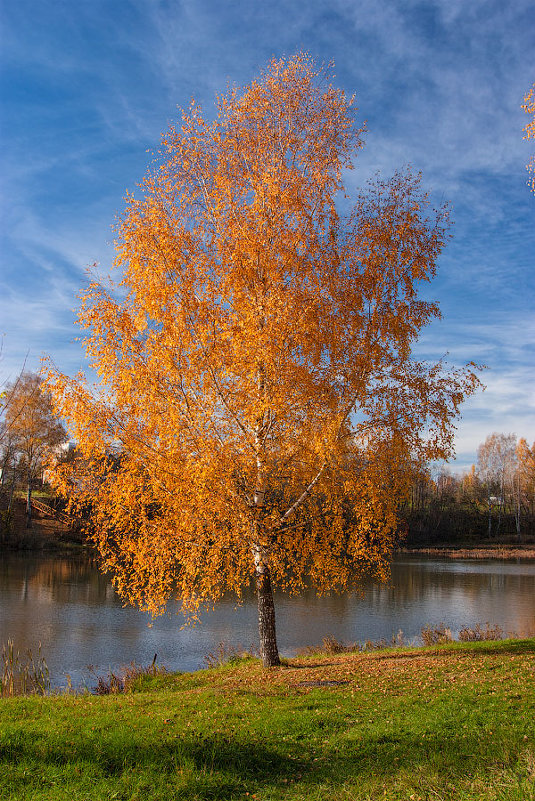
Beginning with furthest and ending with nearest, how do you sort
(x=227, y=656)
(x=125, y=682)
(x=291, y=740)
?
(x=227, y=656) < (x=125, y=682) < (x=291, y=740)

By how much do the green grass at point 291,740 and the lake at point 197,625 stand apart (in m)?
5.85

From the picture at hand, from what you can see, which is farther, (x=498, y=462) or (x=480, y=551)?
(x=498, y=462)

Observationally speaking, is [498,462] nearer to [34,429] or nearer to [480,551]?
[480,551]

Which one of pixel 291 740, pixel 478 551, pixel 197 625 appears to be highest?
pixel 291 740

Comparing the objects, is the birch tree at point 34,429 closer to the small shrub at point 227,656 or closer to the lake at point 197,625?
the lake at point 197,625

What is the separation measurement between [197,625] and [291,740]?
44.6ft

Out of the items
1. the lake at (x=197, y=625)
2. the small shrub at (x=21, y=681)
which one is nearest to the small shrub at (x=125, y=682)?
the lake at (x=197, y=625)

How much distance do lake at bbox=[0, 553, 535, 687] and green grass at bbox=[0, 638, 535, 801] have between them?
230 inches

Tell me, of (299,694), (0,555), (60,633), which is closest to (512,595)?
(60,633)

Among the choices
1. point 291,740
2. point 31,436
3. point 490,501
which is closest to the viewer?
point 291,740

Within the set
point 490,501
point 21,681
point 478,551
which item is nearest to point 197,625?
point 21,681

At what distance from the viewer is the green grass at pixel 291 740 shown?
509 centimetres

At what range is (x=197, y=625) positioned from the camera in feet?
63.4

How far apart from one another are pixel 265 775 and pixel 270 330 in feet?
21.4
